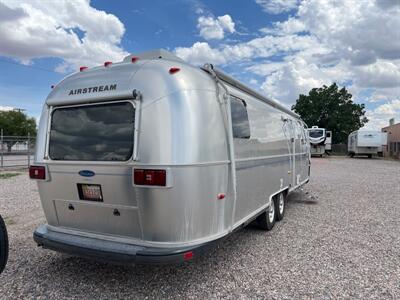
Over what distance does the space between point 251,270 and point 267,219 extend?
187 centimetres

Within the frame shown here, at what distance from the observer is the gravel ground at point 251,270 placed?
3.96 m

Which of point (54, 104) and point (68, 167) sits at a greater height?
point (54, 104)

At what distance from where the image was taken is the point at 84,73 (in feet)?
14.3

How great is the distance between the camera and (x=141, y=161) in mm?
3561

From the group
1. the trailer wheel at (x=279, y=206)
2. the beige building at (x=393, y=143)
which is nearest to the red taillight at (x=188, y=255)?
the trailer wheel at (x=279, y=206)

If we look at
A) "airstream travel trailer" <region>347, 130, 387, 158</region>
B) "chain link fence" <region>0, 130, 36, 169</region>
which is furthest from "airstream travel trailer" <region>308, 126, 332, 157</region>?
"chain link fence" <region>0, 130, 36, 169</region>

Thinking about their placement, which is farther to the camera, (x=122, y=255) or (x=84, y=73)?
(x=84, y=73)

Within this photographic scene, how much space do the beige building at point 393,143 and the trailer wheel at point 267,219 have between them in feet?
116

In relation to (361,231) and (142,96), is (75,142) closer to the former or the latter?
(142,96)

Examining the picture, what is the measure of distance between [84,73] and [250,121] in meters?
2.45

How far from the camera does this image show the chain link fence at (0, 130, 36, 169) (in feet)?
57.0

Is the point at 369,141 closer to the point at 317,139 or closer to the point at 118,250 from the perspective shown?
the point at 317,139

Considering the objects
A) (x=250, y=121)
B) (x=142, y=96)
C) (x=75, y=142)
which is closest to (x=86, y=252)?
(x=75, y=142)

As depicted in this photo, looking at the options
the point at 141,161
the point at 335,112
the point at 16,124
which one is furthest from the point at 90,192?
the point at 16,124
